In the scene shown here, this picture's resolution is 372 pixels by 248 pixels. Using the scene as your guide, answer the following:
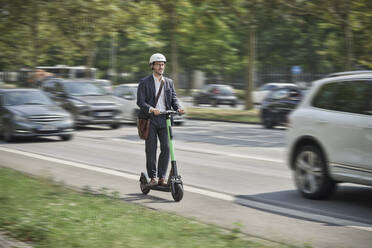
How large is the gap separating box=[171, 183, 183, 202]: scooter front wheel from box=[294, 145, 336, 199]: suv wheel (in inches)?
62.9

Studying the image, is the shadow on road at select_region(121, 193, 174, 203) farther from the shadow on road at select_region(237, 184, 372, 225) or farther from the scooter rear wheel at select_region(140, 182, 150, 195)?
the shadow on road at select_region(237, 184, 372, 225)

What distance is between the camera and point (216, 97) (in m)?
44.0

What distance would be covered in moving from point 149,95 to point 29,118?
31.7 feet

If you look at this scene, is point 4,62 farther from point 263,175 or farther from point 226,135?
point 263,175

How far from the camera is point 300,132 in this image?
351 inches

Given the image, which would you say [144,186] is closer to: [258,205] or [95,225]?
[258,205]

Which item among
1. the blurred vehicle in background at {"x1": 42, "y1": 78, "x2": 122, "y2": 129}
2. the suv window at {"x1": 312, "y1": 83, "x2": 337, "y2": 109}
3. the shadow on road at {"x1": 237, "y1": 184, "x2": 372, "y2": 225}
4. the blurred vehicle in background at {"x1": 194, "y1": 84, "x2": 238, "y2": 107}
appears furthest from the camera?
the blurred vehicle in background at {"x1": 194, "y1": 84, "x2": 238, "y2": 107}

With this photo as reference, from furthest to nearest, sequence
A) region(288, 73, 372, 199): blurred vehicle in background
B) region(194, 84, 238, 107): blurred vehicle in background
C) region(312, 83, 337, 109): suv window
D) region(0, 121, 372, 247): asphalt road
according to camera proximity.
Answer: region(194, 84, 238, 107): blurred vehicle in background → region(312, 83, 337, 109): suv window → region(288, 73, 372, 199): blurred vehicle in background → region(0, 121, 372, 247): asphalt road

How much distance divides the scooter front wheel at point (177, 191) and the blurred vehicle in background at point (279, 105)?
15.5 meters

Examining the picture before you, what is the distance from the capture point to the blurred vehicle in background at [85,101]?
75.1 feet

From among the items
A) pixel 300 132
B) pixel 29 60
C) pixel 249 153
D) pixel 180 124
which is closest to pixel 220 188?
pixel 300 132

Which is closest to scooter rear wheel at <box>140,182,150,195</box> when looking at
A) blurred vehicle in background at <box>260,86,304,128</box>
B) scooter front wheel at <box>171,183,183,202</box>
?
scooter front wheel at <box>171,183,183,202</box>

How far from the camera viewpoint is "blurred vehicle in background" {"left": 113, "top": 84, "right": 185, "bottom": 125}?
25.3 meters

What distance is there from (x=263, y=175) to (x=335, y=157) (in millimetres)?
2920
